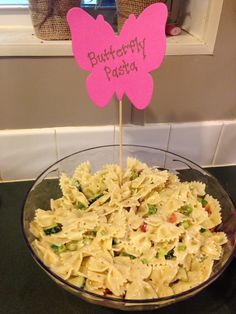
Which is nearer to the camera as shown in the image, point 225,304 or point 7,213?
point 225,304

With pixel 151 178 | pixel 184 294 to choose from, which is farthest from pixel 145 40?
pixel 184 294

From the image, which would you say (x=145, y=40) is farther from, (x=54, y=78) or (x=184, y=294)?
(x=184, y=294)

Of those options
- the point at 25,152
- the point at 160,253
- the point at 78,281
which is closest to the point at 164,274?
the point at 160,253

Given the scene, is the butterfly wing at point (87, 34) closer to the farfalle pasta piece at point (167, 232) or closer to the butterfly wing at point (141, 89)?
the butterfly wing at point (141, 89)

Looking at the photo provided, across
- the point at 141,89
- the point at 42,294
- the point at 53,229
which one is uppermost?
the point at 141,89

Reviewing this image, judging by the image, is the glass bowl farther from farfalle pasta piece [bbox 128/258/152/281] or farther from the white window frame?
the white window frame

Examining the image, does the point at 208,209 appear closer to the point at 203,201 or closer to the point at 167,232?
the point at 203,201
